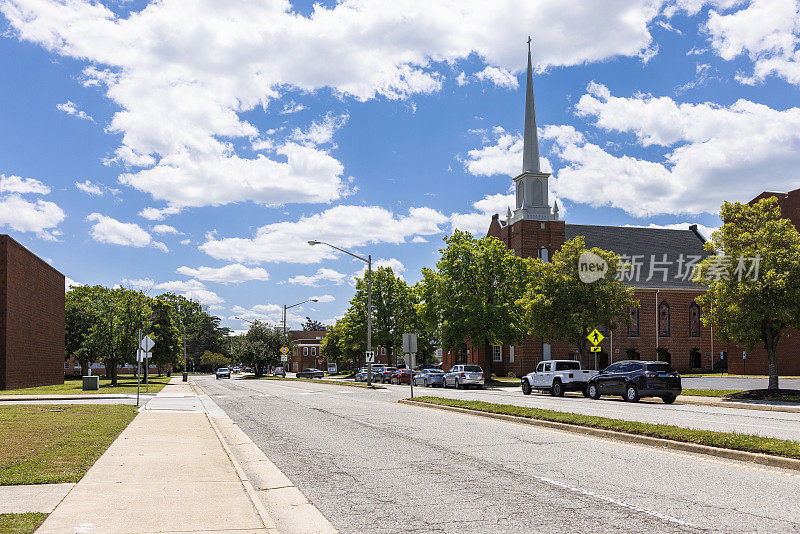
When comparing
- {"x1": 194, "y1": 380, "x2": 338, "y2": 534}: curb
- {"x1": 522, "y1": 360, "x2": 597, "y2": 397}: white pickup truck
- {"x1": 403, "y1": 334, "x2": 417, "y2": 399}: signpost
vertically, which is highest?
{"x1": 403, "y1": 334, "x2": 417, "y2": 399}: signpost

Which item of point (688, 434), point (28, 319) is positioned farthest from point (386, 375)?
point (688, 434)

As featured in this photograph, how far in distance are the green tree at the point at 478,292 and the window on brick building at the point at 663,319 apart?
29.4 metres

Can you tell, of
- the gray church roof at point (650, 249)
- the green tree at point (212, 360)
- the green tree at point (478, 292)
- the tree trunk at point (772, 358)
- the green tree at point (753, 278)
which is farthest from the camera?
the green tree at point (212, 360)

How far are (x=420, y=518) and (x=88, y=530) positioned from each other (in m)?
3.20

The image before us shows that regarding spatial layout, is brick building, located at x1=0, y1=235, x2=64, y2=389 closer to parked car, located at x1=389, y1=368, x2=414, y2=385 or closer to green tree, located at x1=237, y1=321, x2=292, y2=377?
parked car, located at x1=389, y1=368, x2=414, y2=385

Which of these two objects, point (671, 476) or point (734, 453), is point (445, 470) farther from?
point (734, 453)

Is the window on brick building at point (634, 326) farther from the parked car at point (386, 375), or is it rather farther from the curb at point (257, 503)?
the curb at point (257, 503)

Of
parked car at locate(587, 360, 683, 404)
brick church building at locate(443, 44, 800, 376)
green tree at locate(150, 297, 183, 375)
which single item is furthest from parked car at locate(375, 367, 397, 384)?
parked car at locate(587, 360, 683, 404)

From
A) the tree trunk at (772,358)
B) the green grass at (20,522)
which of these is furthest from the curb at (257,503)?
the tree trunk at (772,358)

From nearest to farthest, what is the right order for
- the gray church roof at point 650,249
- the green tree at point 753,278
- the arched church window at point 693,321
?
the green tree at point 753,278 < the arched church window at point 693,321 < the gray church roof at point 650,249

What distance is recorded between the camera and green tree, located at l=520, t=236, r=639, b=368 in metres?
40.4

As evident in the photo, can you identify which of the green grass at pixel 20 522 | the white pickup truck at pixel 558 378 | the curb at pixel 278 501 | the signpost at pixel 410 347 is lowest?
the white pickup truck at pixel 558 378

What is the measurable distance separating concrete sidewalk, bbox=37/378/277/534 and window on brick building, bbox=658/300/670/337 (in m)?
70.5

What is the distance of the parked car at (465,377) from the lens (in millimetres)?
42062
